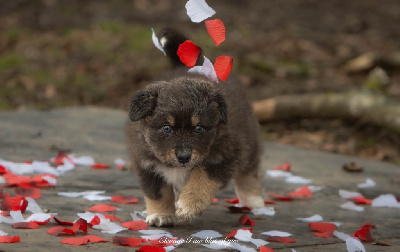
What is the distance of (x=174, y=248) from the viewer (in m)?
3.80

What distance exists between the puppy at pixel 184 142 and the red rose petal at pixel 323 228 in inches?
27.4

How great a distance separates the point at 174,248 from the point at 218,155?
0.80 metres

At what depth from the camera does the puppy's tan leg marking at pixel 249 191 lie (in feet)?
17.6

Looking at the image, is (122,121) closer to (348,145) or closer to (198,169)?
(348,145)

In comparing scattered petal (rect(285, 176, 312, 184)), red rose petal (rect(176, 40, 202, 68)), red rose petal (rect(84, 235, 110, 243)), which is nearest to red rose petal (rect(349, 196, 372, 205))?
scattered petal (rect(285, 176, 312, 184))

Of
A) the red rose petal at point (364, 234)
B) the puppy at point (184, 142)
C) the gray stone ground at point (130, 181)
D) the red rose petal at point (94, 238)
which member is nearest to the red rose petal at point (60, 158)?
the gray stone ground at point (130, 181)

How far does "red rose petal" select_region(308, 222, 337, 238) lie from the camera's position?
446 cm

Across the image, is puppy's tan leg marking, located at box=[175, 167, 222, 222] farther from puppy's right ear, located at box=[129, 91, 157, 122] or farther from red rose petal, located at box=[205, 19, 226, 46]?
red rose petal, located at box=[205, 19, 226, 46]

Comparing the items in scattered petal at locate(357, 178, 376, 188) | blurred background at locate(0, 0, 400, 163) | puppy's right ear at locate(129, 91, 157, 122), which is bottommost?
scattered petal at locate(357, 178, 376, 188)

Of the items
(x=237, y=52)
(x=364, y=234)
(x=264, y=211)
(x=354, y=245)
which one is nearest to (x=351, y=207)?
(x=264, y=211)

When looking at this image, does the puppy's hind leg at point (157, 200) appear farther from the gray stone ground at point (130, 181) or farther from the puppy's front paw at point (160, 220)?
the gray stone ground at point (130, 181)

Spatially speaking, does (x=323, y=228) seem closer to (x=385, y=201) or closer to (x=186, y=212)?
(x=186, y=212)

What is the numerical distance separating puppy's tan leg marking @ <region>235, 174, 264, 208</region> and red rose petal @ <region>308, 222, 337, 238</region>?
77 cm

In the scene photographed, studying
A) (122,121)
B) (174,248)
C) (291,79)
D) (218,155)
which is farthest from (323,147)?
(174,248)
